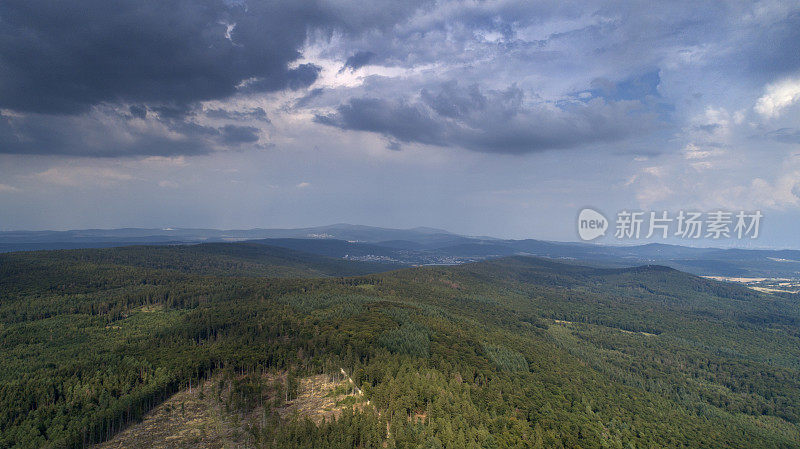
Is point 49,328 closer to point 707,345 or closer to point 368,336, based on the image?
point 368,336

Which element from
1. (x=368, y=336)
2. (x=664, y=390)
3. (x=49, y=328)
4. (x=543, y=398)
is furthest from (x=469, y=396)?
(x=49, y=328)

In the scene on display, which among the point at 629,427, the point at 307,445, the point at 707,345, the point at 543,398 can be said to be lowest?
the point at 707,345

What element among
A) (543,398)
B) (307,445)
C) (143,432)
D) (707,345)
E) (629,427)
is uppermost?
(307,445)

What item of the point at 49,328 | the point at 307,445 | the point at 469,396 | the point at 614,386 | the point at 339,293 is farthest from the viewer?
the point at 339,293

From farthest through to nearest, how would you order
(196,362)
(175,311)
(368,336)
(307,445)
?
(175,311) → (368,336) → (196,362) → (307,445)

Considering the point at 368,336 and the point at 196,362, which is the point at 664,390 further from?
the point at 196,362

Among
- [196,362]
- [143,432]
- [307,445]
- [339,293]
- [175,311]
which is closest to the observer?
[307,445]

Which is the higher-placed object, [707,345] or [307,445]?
[307,445]

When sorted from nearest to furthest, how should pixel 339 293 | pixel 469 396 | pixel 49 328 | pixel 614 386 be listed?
pixel 469 396, pixel 614 386, pixel 49 328, pixel 339 293

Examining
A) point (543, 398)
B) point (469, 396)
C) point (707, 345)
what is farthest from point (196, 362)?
point (707, 345)

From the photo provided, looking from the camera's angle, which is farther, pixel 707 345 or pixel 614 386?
pixel 707 345
